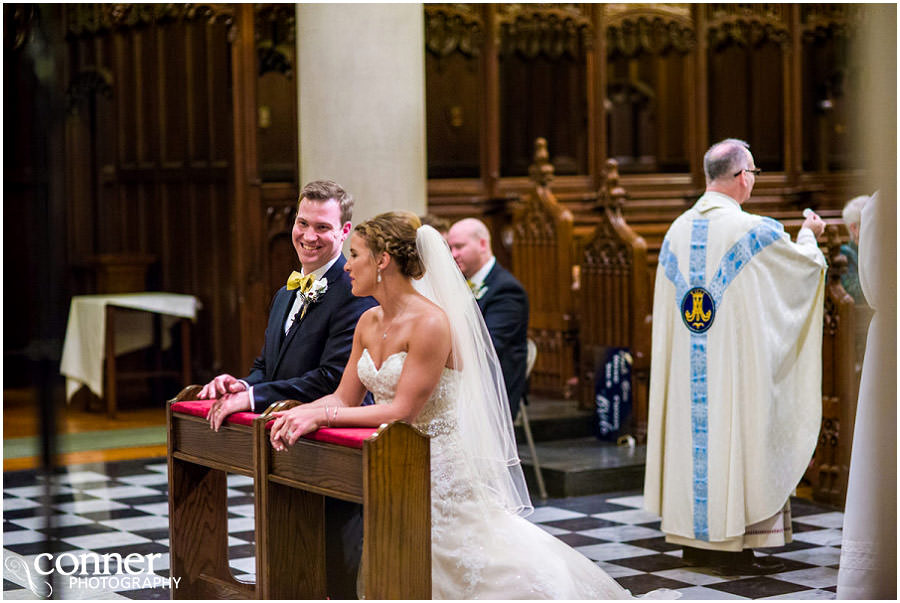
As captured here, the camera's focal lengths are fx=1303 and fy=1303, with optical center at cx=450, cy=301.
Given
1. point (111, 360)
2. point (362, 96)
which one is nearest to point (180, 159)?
point (111, 360)

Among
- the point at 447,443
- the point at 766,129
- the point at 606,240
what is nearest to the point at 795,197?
the point at 766,129

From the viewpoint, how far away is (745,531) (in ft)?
18.4

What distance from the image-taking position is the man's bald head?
6.54 m

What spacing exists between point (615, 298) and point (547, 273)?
0.84 meters

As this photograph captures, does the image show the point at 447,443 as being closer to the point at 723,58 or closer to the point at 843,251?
the point at 843,251

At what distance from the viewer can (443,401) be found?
4.12 m

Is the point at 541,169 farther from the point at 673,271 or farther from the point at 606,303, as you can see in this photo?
the point at 673,271

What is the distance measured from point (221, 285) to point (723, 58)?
6.62 m

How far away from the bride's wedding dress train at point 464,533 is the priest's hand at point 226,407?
405 mm

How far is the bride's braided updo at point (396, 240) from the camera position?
399 centimetres

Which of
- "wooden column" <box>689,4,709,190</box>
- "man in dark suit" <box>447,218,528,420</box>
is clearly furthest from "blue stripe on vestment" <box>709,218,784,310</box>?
"wooden column" <box>689,4,709,190</box>

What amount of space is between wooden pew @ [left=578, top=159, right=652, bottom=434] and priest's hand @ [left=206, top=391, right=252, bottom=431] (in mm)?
4406

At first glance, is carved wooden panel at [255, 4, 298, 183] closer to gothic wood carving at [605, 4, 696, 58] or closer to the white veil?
gothic wood carving at [605, 4, 696, 58]

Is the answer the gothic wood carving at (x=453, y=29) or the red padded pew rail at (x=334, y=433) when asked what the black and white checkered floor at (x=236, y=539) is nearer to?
the red padded pew rail at (x=334, y=433)
